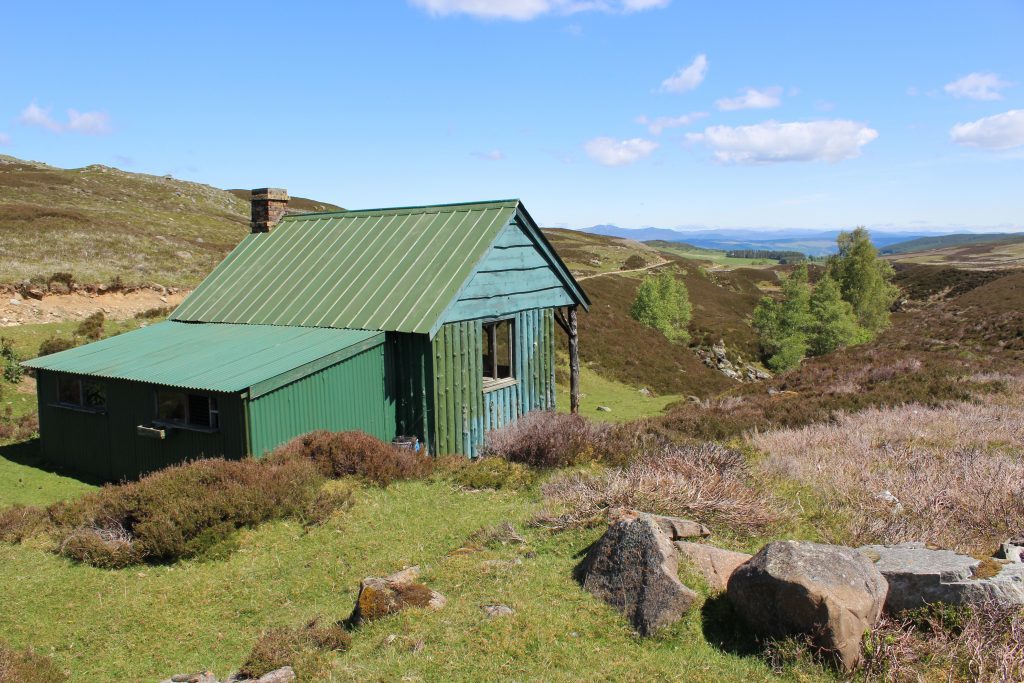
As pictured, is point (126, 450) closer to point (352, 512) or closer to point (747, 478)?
point (352, 512)

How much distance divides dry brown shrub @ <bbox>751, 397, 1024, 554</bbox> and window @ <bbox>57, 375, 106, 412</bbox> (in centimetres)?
1363

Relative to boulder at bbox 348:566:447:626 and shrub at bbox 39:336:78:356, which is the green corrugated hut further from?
shrub at bbox 39:336:78:356

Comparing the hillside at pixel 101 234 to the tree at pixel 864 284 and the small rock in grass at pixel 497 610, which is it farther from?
the tree at pixel 864 284

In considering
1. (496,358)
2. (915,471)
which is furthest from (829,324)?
(915,471)

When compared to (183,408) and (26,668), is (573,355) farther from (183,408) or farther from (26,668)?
(26,668)

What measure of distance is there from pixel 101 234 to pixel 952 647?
1836 inches

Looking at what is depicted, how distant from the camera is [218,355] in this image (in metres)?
14.5

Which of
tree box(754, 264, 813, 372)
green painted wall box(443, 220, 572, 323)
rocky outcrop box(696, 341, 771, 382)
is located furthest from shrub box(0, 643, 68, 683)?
tree box(754, 264, 813, 372)

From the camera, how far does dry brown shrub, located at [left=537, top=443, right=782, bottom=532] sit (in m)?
9.16

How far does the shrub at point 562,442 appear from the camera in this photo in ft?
45.6

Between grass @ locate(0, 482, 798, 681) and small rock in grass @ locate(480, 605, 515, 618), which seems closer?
grass @ locate(0, 482, 798, 681)

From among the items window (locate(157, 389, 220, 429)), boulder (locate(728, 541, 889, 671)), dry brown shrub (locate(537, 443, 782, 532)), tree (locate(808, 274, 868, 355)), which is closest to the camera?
boulder (locate(728, 541, 889, 671))

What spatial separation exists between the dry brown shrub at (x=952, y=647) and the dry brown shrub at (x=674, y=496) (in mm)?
2780

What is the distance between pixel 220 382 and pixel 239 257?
28.0 ft
